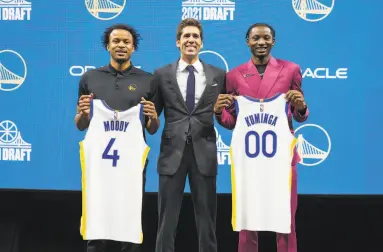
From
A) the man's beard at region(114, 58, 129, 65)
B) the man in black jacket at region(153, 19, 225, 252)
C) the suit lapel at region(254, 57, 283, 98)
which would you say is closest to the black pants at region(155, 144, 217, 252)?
the man in black jacket at region(153, 19, 225, 252)

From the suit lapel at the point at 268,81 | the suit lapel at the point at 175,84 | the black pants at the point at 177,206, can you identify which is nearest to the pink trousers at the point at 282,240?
the black pants at the point at 177,206

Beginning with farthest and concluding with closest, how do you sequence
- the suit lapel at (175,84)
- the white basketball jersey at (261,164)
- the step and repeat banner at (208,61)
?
the step and repeat banner at (208,61) < the suit lapel at (175,84) < the white basketball jersey at (261,164)

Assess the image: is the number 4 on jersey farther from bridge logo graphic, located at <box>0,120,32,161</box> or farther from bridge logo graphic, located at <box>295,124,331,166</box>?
bridge logo graphic, located at <box>295,124,331,166</box>

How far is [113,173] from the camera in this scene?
3076 millimetres

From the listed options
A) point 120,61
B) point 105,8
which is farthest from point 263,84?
point 105,8

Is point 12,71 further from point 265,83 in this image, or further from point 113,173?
point 265,83

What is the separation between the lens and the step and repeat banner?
397 cm

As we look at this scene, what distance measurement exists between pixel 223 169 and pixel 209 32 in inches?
40.6

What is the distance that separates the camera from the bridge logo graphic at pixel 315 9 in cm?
399

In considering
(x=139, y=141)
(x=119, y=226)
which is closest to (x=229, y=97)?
(x=139, y=141)

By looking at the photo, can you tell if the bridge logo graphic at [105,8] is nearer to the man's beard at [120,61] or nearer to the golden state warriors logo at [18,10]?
the golden state warriors logo at [18,10]

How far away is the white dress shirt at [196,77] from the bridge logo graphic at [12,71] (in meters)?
1.53

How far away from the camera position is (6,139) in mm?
4141

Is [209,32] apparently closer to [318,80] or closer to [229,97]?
[318,80]
